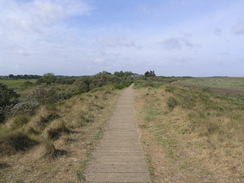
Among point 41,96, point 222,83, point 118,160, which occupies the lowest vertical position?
point 41,96

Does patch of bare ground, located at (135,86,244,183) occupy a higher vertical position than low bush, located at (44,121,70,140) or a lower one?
lower

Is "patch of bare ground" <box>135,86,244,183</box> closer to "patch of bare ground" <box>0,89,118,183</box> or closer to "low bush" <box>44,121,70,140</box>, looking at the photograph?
"patch of bare ground" <box>0,89,118,183</box>

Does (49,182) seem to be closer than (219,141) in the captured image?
Yes

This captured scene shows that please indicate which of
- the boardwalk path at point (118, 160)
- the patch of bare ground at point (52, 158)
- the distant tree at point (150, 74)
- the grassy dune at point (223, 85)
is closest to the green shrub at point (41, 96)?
the patch of bare ground at point (52, 158)

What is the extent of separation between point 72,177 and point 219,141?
14.1 feet

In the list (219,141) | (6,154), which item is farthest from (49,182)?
(219,141)

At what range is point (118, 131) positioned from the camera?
793 centimetres

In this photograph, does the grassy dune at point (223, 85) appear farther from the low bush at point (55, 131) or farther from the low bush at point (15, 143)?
the low bush at point (15, 143)

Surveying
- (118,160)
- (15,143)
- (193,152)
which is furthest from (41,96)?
(193,152)

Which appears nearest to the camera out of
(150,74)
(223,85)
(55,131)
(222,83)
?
(55,131)

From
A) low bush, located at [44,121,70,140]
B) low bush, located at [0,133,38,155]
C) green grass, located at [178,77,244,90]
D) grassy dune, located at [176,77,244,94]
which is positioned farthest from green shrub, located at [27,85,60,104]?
green grass, located at [178,77,244,90]

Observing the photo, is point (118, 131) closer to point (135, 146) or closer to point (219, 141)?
point (135, 146)

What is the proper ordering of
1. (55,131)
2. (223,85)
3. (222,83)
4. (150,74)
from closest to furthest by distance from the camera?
(55,131) → (223,85) → (222,83) → (150,74)

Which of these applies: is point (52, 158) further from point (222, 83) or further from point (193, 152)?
point (222, 83)
